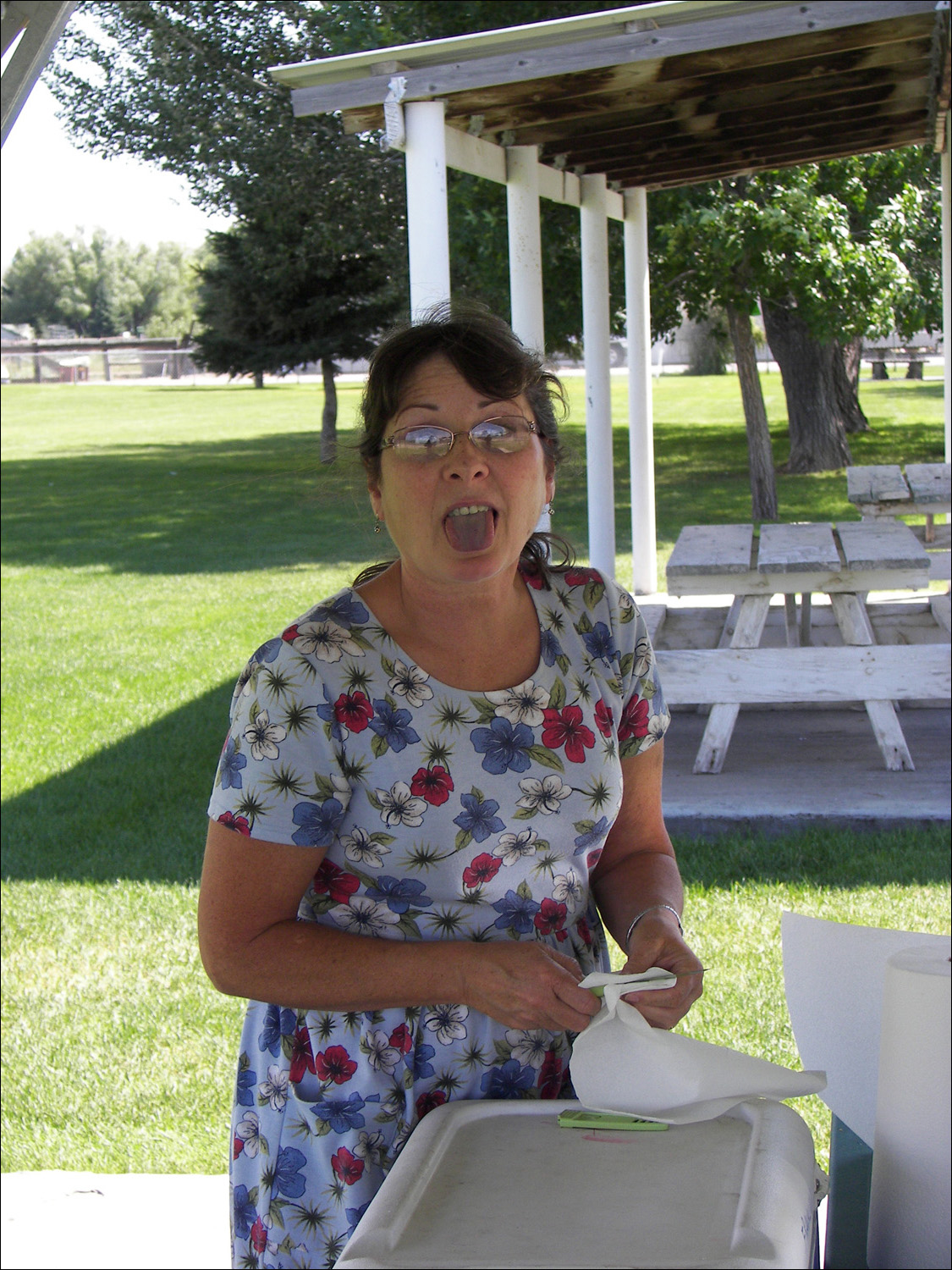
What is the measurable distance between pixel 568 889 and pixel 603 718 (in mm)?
228

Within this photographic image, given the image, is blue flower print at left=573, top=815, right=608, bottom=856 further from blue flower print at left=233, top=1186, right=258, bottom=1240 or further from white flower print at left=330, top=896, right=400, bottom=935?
blue flower print at left=233, top=1186, right=258, bottom=1240

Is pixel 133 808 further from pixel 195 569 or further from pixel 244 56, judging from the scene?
pixel 244 56

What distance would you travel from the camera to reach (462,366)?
1.72m

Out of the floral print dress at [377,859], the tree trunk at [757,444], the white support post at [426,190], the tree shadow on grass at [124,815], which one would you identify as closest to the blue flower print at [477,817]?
the floral print dress at [377,859]

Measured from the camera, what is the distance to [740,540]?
621 centimetres

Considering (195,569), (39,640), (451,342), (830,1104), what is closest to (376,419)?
(451,342)

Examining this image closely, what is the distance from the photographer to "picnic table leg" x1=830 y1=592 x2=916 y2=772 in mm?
5449

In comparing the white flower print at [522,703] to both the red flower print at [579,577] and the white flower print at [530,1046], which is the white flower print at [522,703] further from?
the white flower print at [530,1046]

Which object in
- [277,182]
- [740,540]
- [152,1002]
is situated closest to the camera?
[152,1002]

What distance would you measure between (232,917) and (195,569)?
44.9 feet

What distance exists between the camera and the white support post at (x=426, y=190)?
13.9 ft

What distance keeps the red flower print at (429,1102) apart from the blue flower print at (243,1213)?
0.89 ft

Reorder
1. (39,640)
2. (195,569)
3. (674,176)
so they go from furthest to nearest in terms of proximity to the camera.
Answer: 1. (195,569)
2. (39,640)
3. (674,176)

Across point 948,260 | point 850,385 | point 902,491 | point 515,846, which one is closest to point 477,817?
point 515,846
